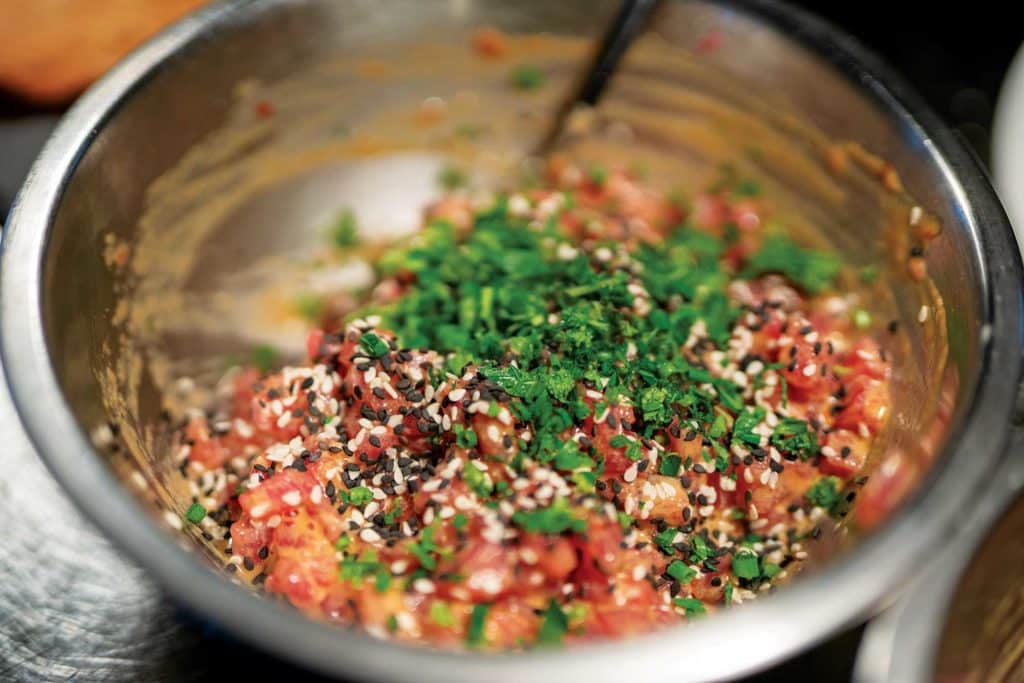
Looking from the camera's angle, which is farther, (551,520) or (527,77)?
(527,77)

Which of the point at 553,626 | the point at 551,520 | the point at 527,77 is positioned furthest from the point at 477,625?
the point at 527,77

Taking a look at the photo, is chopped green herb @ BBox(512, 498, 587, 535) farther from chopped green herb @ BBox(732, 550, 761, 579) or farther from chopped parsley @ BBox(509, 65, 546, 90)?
chopped parsley @ BBox(509, 65, 546, 90)

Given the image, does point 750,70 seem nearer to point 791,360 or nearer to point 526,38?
point 526,38

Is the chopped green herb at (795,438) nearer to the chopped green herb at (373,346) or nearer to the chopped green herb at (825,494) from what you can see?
the chopped green herb at (825,494)

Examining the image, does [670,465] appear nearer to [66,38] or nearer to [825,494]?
[825,494]

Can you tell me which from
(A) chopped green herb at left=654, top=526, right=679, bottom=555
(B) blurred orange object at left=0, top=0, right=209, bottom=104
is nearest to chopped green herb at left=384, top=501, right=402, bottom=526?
(A) chopped green herb at left=654, top=526, right=679, bottom=555

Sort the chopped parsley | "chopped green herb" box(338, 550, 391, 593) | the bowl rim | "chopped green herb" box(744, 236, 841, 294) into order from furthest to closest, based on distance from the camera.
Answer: the chopped parsley → "chopped green herb" box(744, 236, 841, 294) → "chopped green herb" box(338, 550, 391, 593) → the bowl rim

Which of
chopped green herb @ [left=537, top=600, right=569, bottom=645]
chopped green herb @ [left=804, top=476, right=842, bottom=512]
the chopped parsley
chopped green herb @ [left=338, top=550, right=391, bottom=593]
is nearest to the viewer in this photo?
chopped green herb @ [left=537, top=600, right=569, bottom=645]
